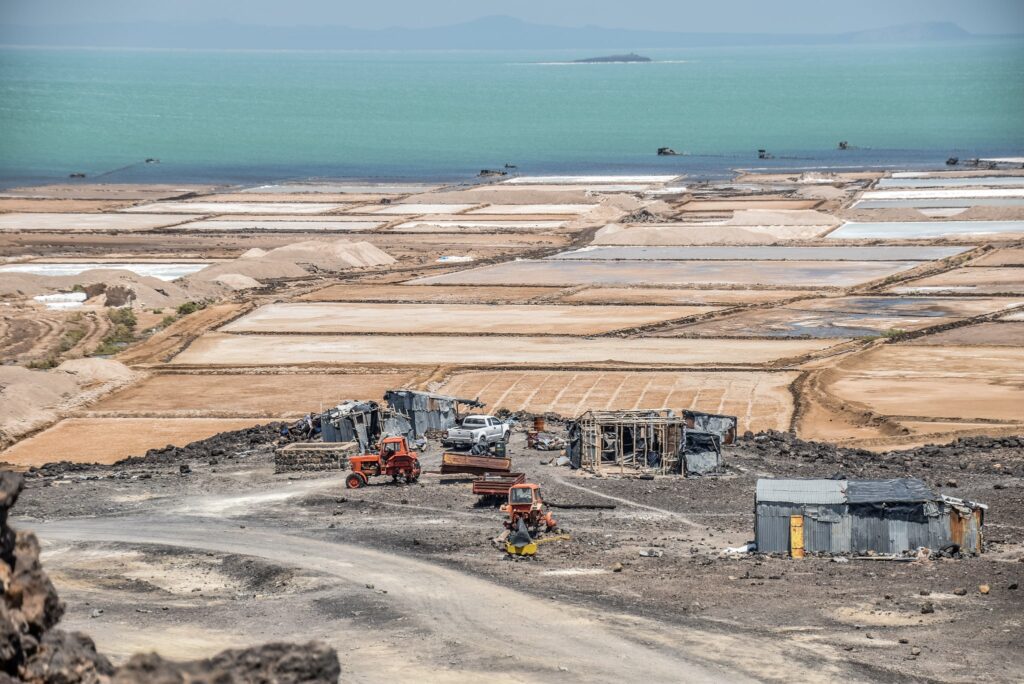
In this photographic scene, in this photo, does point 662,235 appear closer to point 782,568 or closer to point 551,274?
point 551,274

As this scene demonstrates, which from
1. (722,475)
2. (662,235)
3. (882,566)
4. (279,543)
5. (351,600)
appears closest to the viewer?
(351,600)

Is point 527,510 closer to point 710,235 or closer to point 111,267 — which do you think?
point 111,267

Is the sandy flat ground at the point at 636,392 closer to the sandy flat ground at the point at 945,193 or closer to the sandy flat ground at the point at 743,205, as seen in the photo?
the sandy flat ground at the point at 743,205

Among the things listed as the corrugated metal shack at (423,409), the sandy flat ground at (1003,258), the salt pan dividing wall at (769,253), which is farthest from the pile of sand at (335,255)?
the corrugated metal shack at (423,409)

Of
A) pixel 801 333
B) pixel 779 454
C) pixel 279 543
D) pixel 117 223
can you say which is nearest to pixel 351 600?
pixel 279 543

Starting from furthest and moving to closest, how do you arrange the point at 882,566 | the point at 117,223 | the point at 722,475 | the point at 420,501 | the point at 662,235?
the point at 117,223, the point at 662,235, the point at 722,475, the point at 420,501, the point at 882,566

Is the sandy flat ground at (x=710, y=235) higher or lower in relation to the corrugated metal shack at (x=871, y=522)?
lower

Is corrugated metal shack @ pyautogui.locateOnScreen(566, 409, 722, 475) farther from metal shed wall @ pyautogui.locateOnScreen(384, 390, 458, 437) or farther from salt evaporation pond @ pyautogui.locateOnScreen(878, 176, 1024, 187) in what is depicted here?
salt evaporation pond @ pyautogui.locateOnScreen(878, 176, 1024, 187)
